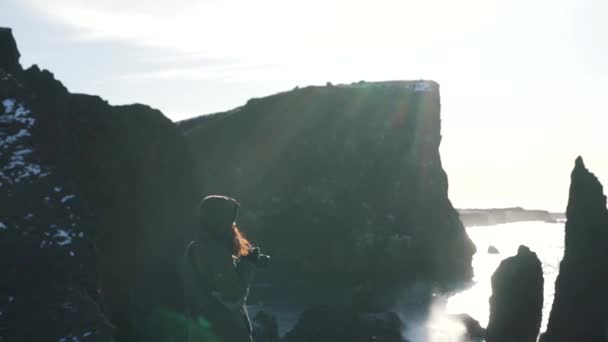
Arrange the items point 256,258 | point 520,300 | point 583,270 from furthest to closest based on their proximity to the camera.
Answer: point 520,300 < point 583,270 < point 256,258

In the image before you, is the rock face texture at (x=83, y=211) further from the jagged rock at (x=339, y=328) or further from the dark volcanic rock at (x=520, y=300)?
the dark volcanic rock at (x=520, y=300)

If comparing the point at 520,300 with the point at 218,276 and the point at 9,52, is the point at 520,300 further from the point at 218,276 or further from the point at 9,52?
the point at 218,276

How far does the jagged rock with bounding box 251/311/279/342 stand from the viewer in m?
46.9

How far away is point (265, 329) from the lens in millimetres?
48344

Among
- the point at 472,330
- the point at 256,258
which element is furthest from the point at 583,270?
the point at 256,258

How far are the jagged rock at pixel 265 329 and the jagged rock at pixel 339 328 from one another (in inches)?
111

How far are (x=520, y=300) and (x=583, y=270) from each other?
424 cm

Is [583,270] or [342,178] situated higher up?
[342,178]

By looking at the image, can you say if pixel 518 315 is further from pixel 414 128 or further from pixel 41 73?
pixel 414 128

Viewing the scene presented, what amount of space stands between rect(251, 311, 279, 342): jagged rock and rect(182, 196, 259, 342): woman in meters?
40.1

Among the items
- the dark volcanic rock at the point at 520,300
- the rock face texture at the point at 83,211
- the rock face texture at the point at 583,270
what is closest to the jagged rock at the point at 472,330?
the dark volcanic rock at the point at 520,300

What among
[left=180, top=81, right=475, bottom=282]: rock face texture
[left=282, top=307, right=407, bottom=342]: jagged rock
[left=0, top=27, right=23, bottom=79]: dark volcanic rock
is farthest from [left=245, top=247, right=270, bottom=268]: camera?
[left=180, top=81, right=475, bottom=282]: rock face texture

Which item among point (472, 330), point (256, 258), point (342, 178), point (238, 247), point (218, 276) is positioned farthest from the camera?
point (342, 178)

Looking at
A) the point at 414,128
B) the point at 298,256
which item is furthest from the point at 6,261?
the point at 414,128
